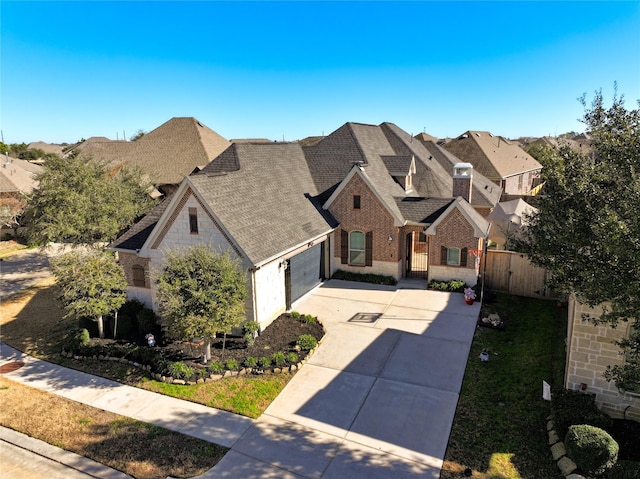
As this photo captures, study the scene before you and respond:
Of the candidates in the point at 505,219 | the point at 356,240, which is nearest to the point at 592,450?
the point at 356,240

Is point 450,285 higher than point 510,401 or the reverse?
higher

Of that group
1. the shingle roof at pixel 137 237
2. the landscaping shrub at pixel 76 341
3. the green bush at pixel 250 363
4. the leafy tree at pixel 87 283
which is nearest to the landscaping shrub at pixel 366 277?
the shingle roof at pixel 137 237

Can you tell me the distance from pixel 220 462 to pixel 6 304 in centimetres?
1827

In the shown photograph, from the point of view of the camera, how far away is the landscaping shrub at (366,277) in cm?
2327

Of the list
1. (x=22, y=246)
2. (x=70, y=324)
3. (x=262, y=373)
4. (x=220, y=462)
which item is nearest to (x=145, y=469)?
(x=220, y=462)

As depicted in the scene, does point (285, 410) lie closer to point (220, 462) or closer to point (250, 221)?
point (220, 462)

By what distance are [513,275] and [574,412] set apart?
11725mm

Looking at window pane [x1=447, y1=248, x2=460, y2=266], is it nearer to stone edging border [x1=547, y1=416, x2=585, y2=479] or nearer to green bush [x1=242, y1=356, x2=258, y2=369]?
stone edging border [x1=547, y1=416, x2=585, y2=479]

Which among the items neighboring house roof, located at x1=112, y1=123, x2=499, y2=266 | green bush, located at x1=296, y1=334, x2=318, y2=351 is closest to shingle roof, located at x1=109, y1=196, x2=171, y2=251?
neighboring house roof, located at x1=112, y1=123, x2=499, y2=266

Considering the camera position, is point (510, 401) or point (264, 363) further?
point (264, 363)

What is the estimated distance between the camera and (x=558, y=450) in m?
10.1

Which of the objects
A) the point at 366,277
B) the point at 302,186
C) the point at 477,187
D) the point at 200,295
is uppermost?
the point at 302,186

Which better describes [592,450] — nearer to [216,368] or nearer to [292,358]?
[292,358]

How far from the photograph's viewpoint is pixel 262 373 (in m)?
14.3
